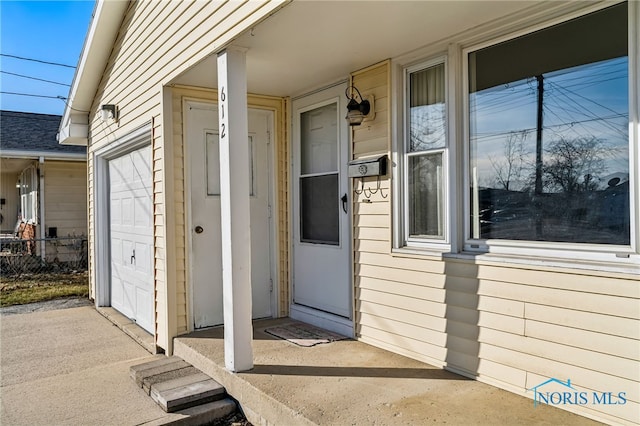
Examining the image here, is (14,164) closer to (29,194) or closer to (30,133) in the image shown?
(29,194)

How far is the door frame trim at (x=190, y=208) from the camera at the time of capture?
14.3ft

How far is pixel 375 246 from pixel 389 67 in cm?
142

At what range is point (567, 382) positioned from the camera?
2.54 m

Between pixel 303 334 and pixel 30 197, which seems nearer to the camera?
pixel 303 334

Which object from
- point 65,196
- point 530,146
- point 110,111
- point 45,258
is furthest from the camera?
point 65,196

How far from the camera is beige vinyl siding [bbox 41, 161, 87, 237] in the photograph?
11328mm

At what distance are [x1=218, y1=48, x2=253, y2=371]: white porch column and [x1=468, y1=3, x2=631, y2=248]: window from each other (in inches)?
62.9

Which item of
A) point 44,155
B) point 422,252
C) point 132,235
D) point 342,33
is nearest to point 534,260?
point 422,252

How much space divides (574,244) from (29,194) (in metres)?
14.1

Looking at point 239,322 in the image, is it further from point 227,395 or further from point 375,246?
point 375,246

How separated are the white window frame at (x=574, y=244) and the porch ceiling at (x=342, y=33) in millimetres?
283

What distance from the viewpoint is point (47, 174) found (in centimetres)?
1135

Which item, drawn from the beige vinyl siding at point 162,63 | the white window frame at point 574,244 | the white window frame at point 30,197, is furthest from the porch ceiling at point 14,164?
the white window frame at point 574,244

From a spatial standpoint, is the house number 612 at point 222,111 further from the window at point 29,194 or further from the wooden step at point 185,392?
A: the window at point 29,194
